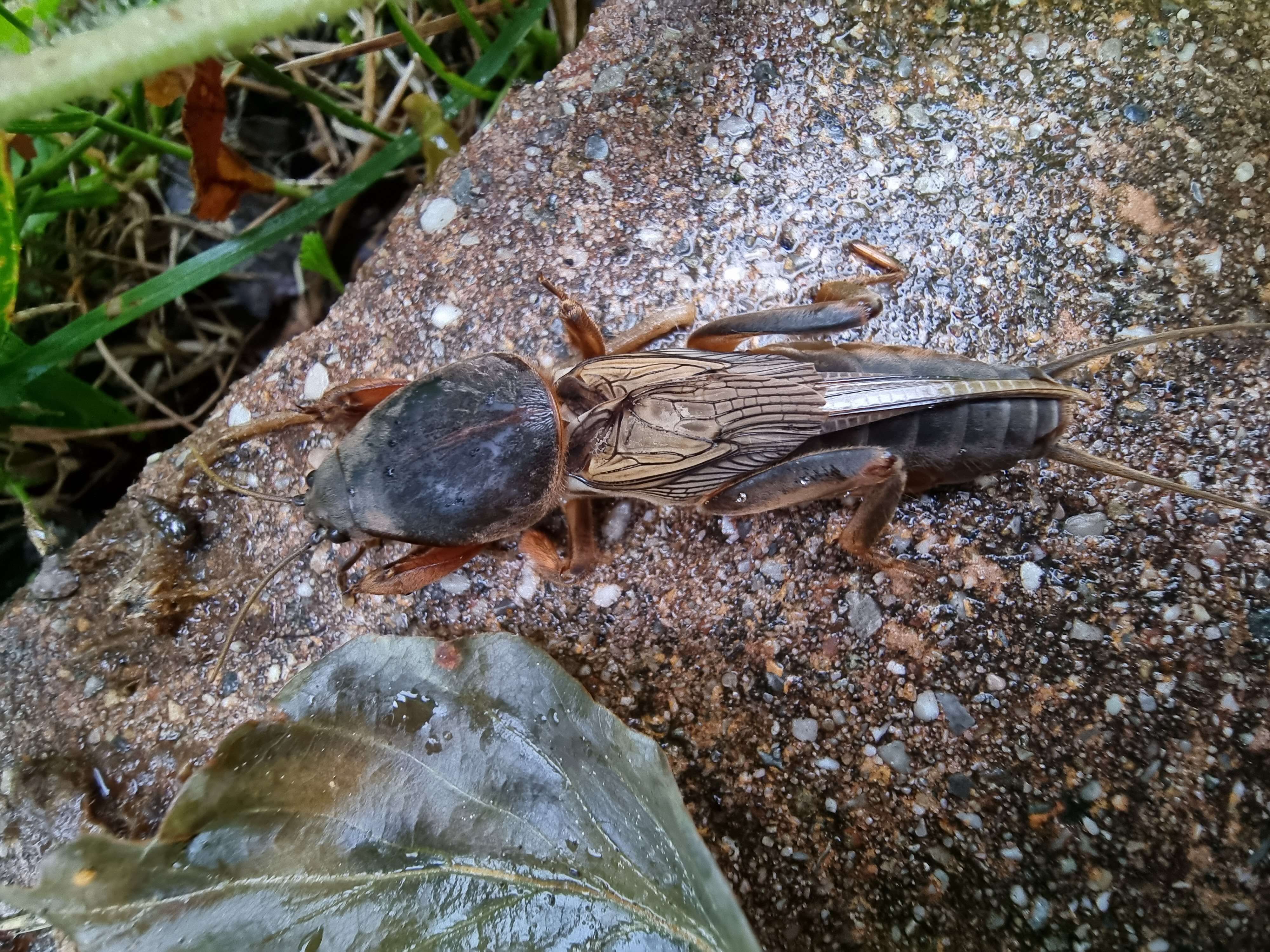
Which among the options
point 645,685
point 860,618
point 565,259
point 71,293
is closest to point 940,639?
point 860,618

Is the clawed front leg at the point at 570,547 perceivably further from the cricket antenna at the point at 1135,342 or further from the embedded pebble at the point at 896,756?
the cricket antenna at the point at 1135,342

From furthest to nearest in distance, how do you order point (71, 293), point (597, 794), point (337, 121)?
point (337, 121) < point (71, 293) < point (597, 794)

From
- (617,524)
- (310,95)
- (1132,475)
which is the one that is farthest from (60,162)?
(1132,475)

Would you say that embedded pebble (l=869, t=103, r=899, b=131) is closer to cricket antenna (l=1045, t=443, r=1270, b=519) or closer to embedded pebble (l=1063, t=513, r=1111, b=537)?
cricket antenna (l=1045, t=443, r=1270, b=519)

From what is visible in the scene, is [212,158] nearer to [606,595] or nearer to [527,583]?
[527,583]

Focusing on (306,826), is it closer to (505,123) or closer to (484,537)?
(484,537)

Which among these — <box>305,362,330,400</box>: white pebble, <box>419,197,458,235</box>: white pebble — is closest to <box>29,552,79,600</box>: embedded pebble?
<box>305,362,330,400</box>: white pebble

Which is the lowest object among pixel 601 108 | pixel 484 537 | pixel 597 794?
pixel 597 794
